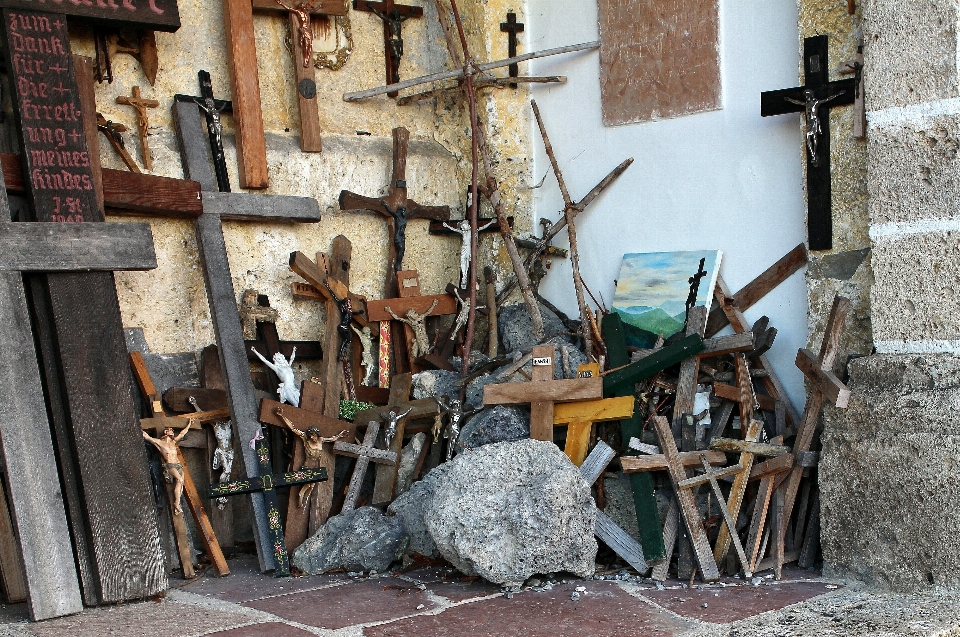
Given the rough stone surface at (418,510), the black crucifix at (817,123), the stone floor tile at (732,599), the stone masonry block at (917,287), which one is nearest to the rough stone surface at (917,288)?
the stone masonry block at (917,287)

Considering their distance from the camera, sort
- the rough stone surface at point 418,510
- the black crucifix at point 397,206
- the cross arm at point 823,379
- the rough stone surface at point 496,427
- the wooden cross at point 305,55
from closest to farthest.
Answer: the cross arm at point 823,379, the rough stone surface at point 418,510, the rough stone surface at point 496,427, the wooden cross at point 305,55, the black crucifix at point 397,206

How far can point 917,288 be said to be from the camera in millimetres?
4746

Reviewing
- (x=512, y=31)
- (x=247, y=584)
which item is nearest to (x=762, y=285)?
(x=512, y=31)

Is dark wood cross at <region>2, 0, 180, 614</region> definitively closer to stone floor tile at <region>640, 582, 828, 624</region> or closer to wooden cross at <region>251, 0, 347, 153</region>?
wooden cross at <region>251, 0, 347, 153</region>

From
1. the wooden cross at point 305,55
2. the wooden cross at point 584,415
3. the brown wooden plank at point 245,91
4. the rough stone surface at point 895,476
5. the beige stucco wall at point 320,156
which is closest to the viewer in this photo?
the rough stone surface at point 895,476

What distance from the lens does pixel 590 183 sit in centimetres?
649

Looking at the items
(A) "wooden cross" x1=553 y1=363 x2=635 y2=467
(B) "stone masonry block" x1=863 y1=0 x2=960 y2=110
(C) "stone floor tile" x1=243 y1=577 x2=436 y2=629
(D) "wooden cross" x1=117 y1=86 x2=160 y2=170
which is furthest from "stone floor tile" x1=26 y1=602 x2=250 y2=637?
(B) "stone masonry block" x1=863 y1=0 x2=960 y2=110

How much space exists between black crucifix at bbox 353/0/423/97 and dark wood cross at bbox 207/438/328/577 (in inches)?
97.5

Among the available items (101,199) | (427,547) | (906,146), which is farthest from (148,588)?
(906,146)

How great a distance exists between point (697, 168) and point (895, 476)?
2.04 m

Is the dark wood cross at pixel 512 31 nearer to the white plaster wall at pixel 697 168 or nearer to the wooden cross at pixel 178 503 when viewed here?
the white plaster wall at pixel 697 168

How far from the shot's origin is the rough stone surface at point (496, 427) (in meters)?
5.49

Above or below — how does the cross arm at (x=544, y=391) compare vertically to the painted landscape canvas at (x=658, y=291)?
below

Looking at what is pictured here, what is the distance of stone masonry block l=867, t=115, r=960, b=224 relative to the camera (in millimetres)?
4633
